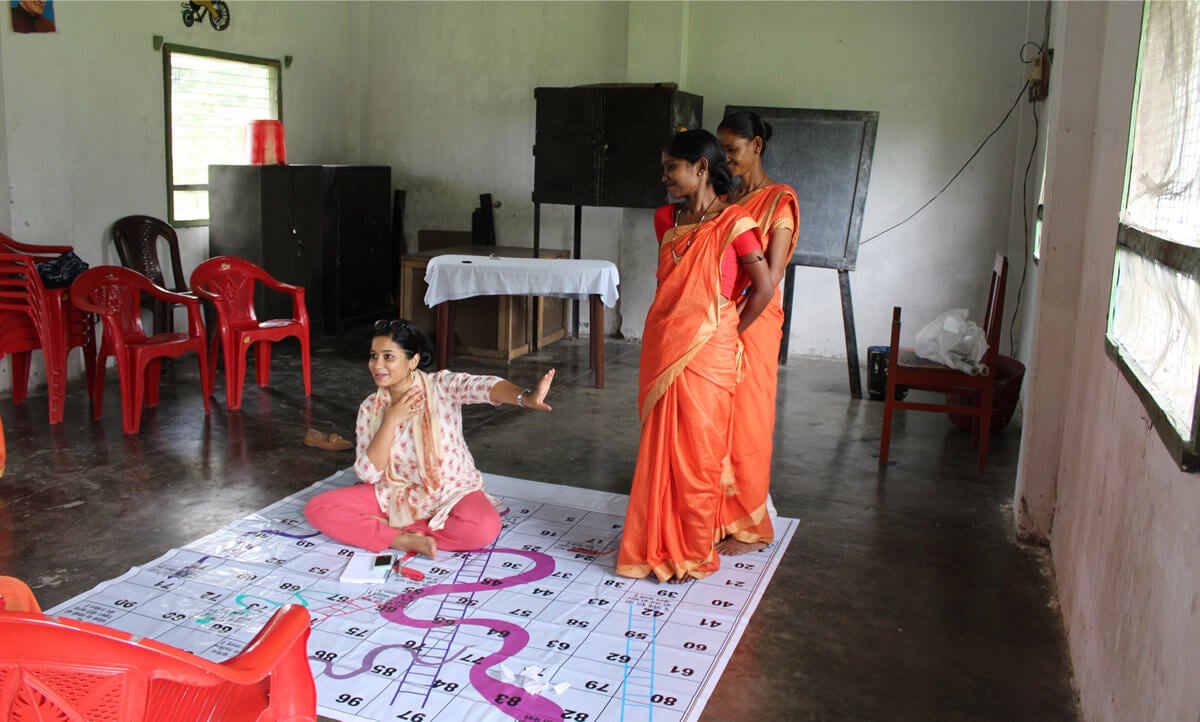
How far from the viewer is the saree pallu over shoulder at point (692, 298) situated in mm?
3227

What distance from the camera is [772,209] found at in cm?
346

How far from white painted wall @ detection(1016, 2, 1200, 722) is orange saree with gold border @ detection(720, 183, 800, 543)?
1.01m

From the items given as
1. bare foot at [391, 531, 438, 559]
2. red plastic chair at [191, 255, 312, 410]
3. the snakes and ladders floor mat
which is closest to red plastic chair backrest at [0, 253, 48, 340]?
red plastic chair at [191, 255, 312, 410]

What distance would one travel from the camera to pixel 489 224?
821 centimetres

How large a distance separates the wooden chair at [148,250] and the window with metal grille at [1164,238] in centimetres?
543

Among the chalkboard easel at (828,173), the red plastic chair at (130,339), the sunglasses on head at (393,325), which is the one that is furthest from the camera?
the chalkboard easel at (828,173)

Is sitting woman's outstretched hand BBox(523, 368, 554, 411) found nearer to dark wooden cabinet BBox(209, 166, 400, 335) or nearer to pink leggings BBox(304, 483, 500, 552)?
pink leggings BBox(304, 483, 500, 552)

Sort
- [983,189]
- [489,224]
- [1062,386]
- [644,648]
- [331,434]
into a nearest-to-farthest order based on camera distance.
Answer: [644,648]
[1062,386]
[331,434]
[983,189]
[489,224]

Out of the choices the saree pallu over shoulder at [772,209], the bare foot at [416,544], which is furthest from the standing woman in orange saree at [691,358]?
the bare foot at [416,544]

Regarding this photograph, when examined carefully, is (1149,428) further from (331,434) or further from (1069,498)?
(331,434)

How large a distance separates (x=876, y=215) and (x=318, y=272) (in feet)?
13.5

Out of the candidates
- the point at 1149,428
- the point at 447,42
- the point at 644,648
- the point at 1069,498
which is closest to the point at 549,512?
the point at 644,648

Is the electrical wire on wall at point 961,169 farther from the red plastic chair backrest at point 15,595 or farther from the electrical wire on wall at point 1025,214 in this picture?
the red plastic chair backrest at point 15,595

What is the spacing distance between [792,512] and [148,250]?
15.5 ft
